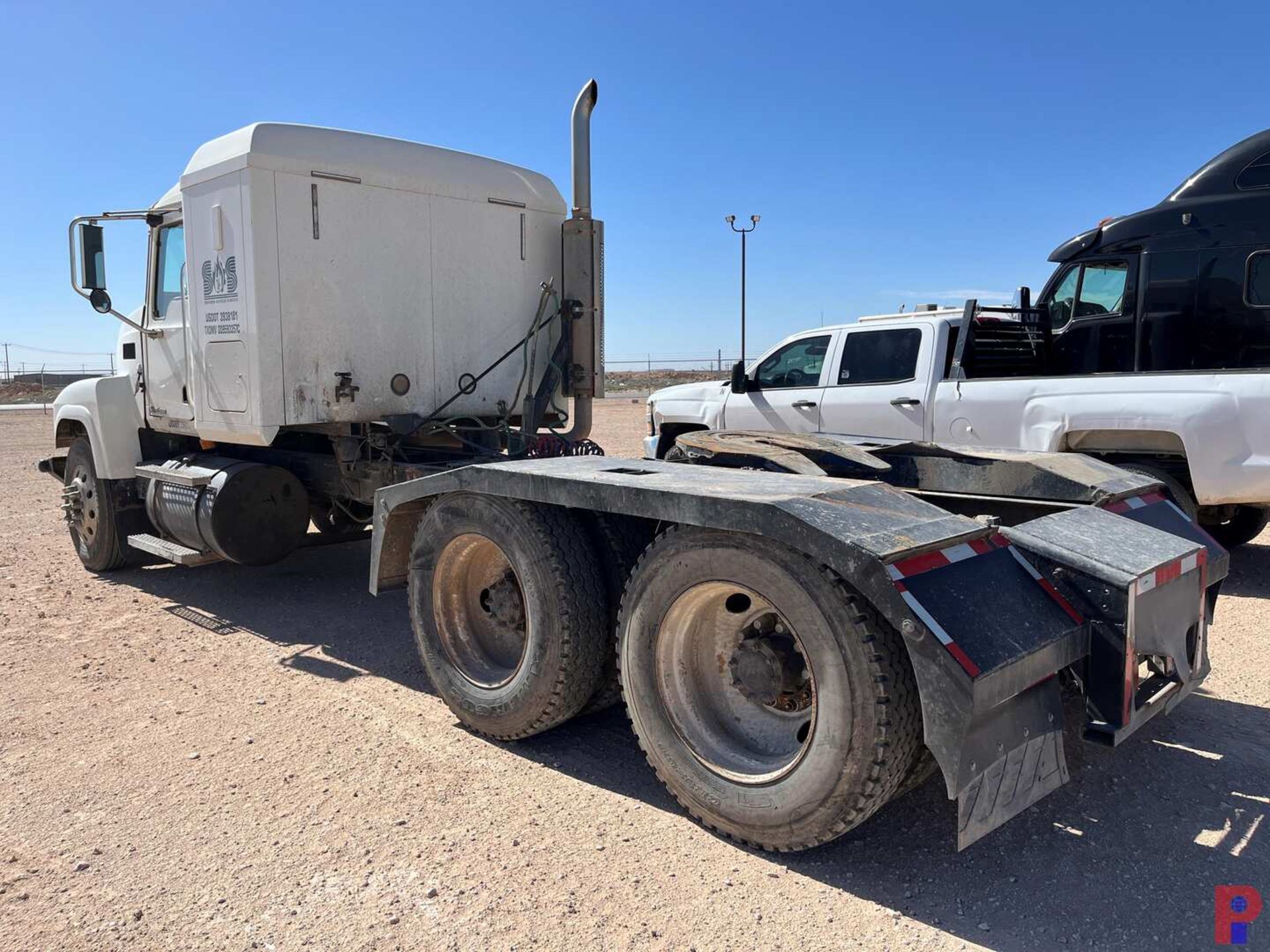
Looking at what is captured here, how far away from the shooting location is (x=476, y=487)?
425 centimetres

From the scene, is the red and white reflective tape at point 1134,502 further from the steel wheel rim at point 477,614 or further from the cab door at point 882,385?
the cab door at point 882,385

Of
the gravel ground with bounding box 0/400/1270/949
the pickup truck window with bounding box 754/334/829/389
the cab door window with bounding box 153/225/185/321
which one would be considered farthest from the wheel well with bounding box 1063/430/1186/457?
the cab door window with bounding box 153/225/185/321

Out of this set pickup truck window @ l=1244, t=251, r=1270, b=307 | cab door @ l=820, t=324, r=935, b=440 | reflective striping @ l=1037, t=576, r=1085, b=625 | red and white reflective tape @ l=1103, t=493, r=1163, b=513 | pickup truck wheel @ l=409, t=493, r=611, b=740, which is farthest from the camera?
cab door @ l=820, t=324, r=935, b=440

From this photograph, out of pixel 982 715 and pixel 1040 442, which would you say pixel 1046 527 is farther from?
pixel 1040 442

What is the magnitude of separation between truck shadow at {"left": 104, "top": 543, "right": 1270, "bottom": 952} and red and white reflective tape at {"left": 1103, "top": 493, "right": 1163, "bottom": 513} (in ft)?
3.32

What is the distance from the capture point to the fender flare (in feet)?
24.2

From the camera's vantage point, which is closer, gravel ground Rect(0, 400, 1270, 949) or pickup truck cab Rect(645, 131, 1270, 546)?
gravel ground Rect(0, 400, 1270, 949)

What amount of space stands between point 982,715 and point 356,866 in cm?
209

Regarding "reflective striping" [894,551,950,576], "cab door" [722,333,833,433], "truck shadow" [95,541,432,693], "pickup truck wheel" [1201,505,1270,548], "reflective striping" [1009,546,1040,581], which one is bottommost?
"truck shadow" [95,541,432,693]

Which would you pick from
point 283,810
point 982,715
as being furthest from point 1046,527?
point 283,810

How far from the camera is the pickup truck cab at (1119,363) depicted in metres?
6.57

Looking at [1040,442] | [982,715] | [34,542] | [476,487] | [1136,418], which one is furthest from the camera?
[34,542]

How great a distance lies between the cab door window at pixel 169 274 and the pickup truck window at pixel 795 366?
196 inches

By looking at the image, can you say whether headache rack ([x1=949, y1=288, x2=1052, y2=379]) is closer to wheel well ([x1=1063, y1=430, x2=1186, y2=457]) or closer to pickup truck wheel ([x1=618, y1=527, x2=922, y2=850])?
wheel well ([x1=1063, y1=430, x2=1186, y2=457])
